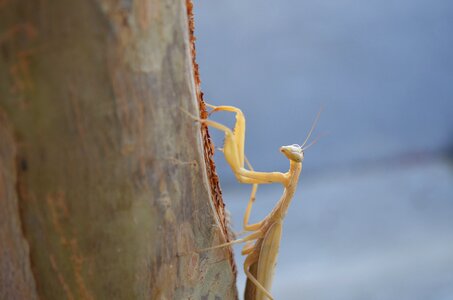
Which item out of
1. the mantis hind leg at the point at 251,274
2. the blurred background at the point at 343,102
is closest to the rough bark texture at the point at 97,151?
the mantis hind leg at the point at 251,274

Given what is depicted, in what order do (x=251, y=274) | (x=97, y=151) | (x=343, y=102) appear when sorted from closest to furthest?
(x=97, y=151)
(x=251, y=274)
(x=343, y=102)

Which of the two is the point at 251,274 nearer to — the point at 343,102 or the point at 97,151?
the point at 97,151

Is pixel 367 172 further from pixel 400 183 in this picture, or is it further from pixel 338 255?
pixel 338 255

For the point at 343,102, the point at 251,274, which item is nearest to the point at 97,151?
the point at 251,274

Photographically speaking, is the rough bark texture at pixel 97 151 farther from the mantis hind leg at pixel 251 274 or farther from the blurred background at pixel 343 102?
the blurred background at pixel 343 102

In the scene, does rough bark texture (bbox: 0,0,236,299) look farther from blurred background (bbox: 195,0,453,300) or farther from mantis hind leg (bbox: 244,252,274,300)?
blurred background (bbox: 195,0,453,300)

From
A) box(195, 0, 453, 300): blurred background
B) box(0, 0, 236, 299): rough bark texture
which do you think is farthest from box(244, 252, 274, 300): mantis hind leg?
box(195, 0, 453, 300): blurred background
